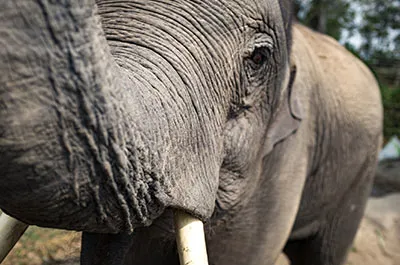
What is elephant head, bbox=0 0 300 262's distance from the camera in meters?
0.91

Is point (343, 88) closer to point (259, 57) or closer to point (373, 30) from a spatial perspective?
point (259, 57)

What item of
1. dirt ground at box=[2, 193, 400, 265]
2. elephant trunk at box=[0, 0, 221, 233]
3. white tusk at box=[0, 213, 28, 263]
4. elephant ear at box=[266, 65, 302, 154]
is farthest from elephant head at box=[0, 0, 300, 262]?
dirt ground at box=[2, 193, 400, 265]

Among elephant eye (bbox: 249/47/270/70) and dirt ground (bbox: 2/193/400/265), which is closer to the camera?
elephant eye (bbox: 249/47/270/70)

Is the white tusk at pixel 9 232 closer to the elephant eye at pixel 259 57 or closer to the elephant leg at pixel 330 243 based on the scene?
the elephant eye at pixel 259 57

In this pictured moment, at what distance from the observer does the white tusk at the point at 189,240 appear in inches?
56.6

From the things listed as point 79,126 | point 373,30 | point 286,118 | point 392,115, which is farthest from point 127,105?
point 373,30

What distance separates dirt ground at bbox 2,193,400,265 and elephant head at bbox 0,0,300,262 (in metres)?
0.78

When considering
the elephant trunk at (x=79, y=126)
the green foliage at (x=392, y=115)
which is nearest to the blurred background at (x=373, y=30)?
the green foliage at (x=392, y=115)

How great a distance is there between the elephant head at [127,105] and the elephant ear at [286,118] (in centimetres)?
27

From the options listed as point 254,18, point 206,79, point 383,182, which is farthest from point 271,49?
point 383,182

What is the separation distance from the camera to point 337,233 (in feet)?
12.1

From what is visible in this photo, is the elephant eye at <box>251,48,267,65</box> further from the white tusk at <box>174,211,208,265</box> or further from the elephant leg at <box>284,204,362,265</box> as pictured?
the elephant leg at <box>284,204,362,265</box>

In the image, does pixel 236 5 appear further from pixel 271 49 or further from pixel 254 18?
pixel 271 49

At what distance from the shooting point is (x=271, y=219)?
2570mm
